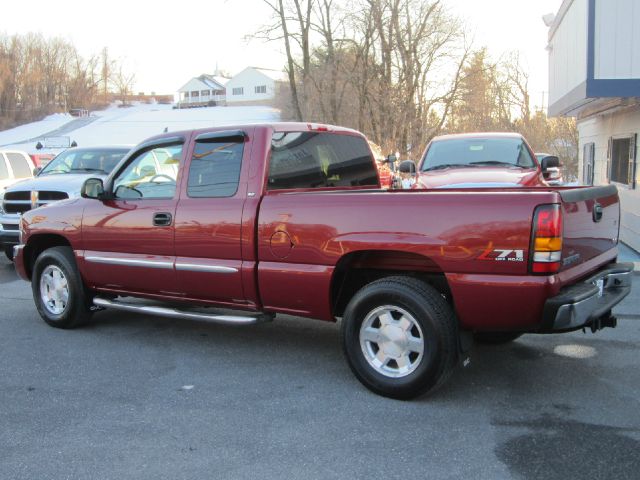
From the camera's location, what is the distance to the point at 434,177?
8039mm

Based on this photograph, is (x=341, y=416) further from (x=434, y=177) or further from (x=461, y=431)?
(x=434, y=177)

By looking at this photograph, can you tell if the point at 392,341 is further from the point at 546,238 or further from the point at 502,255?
the point at 546,238

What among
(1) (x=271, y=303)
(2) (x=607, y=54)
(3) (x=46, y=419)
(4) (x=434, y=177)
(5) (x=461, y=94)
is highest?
(5) (x=461, y=94)

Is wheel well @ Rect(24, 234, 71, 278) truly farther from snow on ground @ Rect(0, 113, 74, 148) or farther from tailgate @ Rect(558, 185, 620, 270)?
snow on ground @ Rect(0, 113, 74, 148)

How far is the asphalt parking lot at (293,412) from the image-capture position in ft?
11.0

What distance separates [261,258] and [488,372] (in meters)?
1.95

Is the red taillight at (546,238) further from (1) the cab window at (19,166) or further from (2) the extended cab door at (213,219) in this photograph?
(1) the cab window at (19,166)

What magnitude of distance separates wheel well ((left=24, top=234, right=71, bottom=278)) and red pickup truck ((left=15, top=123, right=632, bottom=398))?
44 millimetres

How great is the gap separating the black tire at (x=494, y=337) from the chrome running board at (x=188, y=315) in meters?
1.82

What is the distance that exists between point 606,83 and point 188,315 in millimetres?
6848

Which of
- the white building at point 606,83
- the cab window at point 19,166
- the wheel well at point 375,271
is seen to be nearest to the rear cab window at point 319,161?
the wheel well at point 375,271

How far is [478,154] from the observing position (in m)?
8.84

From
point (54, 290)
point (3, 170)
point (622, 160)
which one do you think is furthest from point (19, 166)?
point (622, 160)

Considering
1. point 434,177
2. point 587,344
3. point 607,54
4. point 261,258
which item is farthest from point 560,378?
point 607,54
